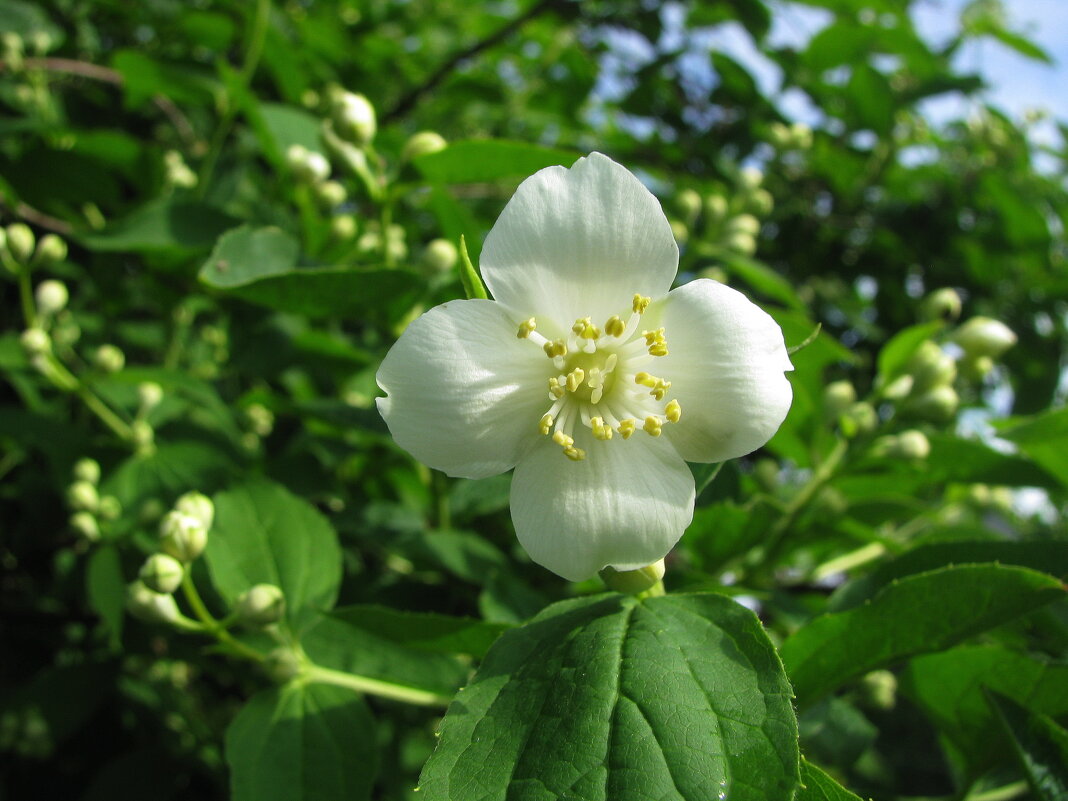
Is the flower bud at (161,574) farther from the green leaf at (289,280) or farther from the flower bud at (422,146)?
the flower bud at (422,146)

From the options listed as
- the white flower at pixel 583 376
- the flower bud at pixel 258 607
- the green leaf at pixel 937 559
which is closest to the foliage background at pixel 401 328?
the green leaf at pixel 937 559

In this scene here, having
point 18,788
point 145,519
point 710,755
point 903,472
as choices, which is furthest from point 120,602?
point 903,472

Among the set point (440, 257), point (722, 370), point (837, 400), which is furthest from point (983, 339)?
point (440, 257)

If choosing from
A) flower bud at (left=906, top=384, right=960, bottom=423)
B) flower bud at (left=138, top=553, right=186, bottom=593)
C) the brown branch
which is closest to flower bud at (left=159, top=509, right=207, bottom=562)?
flower bud at (left=138, top=553, right=186, bottom=593)

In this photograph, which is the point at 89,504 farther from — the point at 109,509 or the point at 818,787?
the point at 818,787

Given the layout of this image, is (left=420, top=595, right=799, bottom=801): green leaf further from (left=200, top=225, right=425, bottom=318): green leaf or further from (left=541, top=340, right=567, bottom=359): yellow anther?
(left=200, top=225, right=425, bottom=318): green leaf

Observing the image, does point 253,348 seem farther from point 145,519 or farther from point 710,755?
point 710,755
